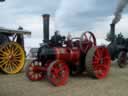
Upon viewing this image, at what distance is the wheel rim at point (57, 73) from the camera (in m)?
7.23

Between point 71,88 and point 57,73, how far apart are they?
2.30 ft

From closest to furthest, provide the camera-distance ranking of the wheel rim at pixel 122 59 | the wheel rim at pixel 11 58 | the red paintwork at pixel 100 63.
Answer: the red paintwork at pixel 100 63
the wheel rim at pixel 11 58
the wheel rim at pixel 122 59

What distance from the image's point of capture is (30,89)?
6699mm

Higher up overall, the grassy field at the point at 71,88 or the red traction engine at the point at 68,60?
the red traction engine at the point at 68,60

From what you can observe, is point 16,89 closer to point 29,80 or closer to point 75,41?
point 29,80

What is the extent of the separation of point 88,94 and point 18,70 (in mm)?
4302

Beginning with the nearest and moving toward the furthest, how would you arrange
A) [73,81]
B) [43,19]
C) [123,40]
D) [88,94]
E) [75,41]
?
1. [88,94]
2. [73,81]
3. [75,41]
4. [43,19]
5. [123,40]

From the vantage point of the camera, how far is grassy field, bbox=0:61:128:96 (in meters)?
6.23

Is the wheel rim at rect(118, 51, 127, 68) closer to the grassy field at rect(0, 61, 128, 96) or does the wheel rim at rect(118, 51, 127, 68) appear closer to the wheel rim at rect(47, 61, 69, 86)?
the grassy field at rect(0, 61, 128, 96)

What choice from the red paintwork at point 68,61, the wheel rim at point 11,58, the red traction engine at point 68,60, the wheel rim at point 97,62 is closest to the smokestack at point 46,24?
the red traction engine at point 68,60

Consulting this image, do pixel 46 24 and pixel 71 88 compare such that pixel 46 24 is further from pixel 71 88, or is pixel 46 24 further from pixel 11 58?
pixel 71 88

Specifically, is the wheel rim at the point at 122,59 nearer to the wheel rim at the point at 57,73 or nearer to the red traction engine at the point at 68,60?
the red traction engine at the point at 68,60

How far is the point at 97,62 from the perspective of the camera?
28.2 ft

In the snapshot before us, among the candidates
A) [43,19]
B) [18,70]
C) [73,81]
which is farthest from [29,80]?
[43,19]
